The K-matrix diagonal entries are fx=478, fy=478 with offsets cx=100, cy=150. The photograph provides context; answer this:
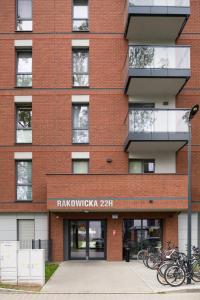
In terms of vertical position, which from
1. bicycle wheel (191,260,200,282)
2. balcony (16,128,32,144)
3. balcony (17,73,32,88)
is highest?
balcony (17,73,32,88)

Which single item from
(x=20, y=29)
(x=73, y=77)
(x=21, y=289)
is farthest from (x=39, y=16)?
(x=21, y=289)

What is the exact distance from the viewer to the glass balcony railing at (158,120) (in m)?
22.9

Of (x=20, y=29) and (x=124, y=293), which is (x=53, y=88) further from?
(x=124, y=293)

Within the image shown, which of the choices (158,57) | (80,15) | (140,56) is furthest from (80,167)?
(80,15)

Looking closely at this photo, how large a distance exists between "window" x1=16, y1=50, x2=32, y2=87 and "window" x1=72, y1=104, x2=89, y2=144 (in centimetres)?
284

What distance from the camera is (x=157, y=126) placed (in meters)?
23.0

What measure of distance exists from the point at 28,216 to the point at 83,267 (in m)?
4.87

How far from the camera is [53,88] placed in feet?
81.6

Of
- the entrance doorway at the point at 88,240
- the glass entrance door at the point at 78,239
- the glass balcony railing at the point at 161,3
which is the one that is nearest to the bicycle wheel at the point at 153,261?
the entrance doorway at the point at 88,240

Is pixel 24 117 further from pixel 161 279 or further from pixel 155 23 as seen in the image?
pixel 161 279

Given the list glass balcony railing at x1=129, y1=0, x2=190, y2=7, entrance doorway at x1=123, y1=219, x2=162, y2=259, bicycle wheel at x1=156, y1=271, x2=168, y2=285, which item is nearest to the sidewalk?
bicycle wheel at x1=156, y1=271, x2=168, y2=285

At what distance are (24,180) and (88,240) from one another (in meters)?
4.54

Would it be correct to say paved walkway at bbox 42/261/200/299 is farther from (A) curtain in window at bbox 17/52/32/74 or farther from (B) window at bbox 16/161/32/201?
(A) curtain in window at bbox 17/52/32/74

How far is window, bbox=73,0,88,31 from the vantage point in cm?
2547
